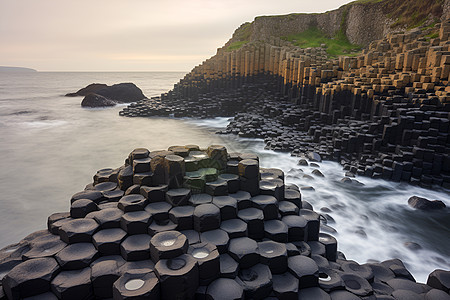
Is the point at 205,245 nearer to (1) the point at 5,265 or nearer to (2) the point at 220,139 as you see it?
(1) the point at 5,265

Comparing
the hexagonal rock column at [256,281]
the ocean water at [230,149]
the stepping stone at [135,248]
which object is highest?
the stepping stone at [135,248]

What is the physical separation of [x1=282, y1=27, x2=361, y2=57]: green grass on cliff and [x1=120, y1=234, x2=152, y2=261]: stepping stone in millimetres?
27473

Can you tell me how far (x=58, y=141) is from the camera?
55.5 feet

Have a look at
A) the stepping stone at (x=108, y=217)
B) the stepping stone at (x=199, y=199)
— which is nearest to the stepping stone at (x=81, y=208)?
the stepping stone at (x=108, y=217)

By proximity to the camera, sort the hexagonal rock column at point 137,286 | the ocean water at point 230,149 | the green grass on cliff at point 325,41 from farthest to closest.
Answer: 1. the green grass on cliff at point 325,41
2. the ocean water at point 230,149
3. the hexagonal rock column at point 137,286

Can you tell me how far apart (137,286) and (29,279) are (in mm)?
1372

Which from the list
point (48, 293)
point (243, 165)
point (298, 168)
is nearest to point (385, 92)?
point (298, 168)

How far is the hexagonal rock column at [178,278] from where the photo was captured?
329 centimetres

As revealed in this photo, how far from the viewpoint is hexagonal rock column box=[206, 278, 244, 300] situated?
3408mm

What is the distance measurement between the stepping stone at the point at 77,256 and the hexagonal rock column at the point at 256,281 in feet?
7.06

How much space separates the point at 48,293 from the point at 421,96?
1412cm

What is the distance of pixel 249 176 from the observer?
17.6 feet

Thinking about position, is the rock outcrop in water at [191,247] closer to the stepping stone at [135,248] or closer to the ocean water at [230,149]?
the stepping stone at [135,248]

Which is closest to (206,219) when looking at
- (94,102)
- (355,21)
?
(94,102)
